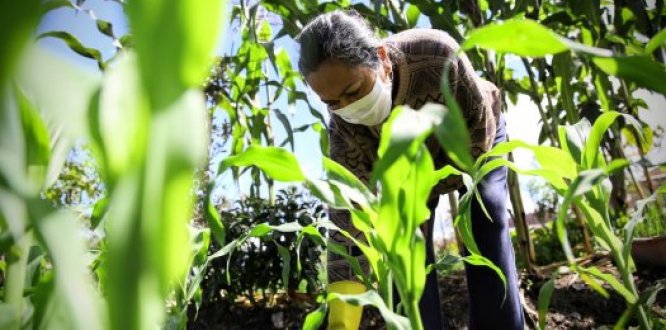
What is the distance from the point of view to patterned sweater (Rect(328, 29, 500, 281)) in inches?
37.9

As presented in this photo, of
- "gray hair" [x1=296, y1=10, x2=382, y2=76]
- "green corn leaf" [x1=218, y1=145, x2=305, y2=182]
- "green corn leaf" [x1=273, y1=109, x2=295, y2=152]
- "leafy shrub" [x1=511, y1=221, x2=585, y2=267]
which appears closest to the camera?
"green corn leaf" [x1=218, y1=145, x2=305, y2=182]

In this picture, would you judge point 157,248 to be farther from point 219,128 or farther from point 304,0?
point 219,128

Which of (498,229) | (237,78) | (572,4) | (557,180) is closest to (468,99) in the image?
(498,229)

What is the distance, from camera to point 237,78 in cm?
200

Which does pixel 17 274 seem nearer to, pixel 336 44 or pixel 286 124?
pixel 336 44

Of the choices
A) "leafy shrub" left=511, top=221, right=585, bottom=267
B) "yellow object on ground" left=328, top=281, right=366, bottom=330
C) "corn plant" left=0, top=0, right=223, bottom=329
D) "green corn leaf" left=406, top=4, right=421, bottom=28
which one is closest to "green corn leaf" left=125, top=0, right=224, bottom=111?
"corn plant" left=0, top=0, right=223, bottom=329

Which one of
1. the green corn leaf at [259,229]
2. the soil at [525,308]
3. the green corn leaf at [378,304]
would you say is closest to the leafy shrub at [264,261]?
the soil at [525,308]

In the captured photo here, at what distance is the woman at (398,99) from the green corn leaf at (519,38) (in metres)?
0.60

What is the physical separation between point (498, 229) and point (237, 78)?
1291 mm

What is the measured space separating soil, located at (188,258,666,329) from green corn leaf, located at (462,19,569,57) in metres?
1.15

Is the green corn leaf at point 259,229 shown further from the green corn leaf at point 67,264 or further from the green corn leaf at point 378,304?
the green corn leaf at point 67,264

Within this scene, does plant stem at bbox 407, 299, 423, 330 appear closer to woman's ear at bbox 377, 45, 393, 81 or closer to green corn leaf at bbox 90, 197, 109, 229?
green corn leaf at bbox 90, 197, 109, 229

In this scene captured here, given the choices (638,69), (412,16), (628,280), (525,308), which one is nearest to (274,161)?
(638,69)

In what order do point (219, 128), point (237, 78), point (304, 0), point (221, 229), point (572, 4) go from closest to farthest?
point (221, 229) → point (572, 4) → point (304, 0) → point (237, 78) → point (219, 128)
